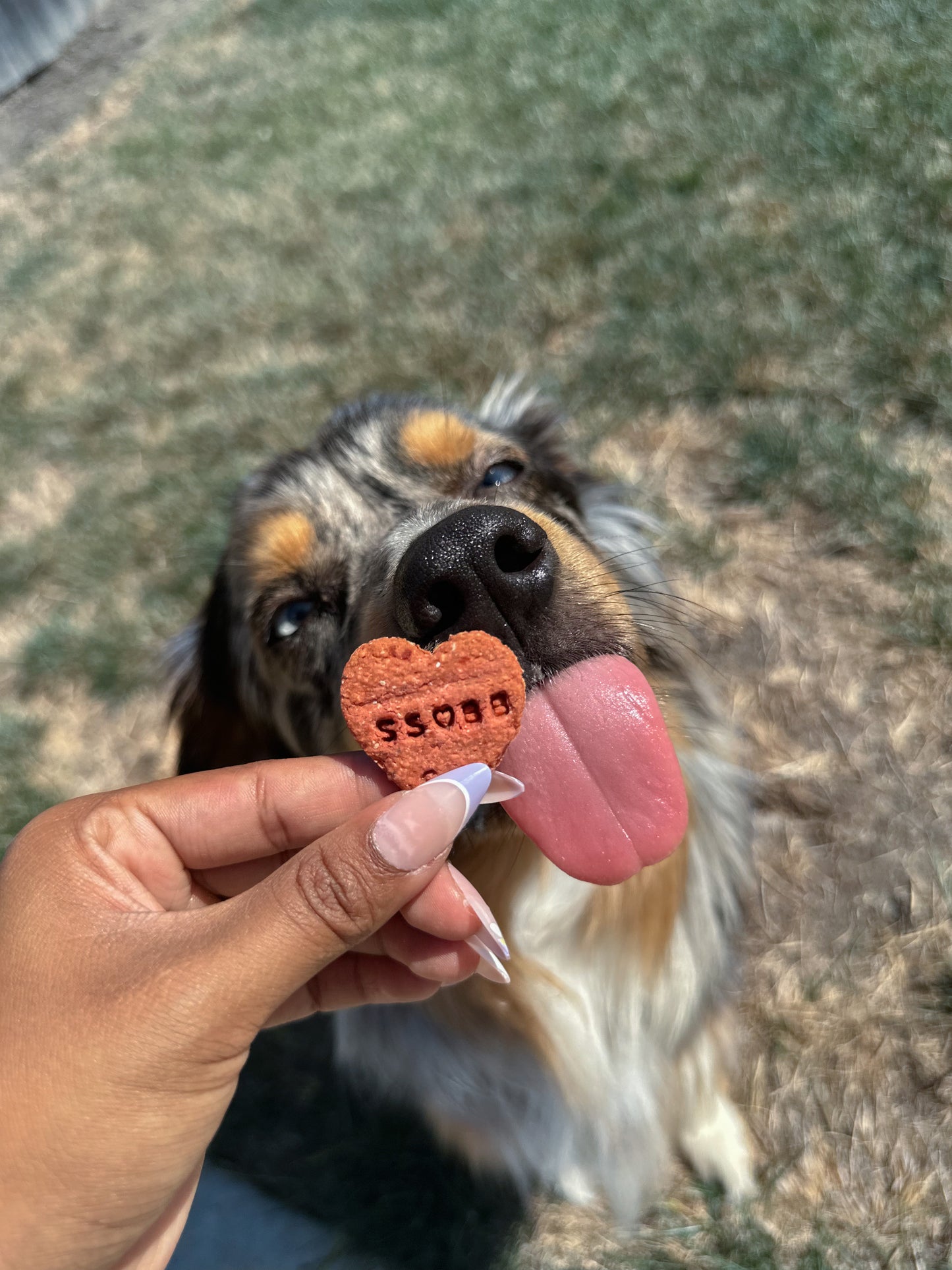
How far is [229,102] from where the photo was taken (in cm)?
862

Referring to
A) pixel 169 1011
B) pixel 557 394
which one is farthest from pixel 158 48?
pixel 169 1011

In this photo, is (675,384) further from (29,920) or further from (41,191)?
(41,191)

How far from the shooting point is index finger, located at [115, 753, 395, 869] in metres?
1.89

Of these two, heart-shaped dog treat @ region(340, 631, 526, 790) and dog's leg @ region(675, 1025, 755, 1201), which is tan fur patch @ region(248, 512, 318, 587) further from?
dog's leg @ region(675, 1025, 755, 1201)

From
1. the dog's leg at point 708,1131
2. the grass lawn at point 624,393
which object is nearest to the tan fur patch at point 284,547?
the grass lawn at point 624,393

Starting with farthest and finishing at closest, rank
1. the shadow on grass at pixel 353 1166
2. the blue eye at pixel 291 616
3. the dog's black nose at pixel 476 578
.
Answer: the shadow on grass at pixel 353 1166
the blue eye at pixel 291 616
the dog's black nose at pixel 476 578

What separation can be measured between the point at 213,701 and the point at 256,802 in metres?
1.38

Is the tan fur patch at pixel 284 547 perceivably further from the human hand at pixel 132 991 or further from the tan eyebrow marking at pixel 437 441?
the human hand at pixel 132 991

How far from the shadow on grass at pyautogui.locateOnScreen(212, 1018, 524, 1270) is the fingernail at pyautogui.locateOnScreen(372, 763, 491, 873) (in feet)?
6.74

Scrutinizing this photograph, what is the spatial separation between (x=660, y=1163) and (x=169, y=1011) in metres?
2.09

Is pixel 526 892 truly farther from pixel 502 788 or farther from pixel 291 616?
pixel 291 616

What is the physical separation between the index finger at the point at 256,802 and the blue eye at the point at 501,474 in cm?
119

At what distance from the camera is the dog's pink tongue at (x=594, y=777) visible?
1.95 m

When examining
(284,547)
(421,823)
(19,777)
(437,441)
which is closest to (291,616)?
(284,547)
